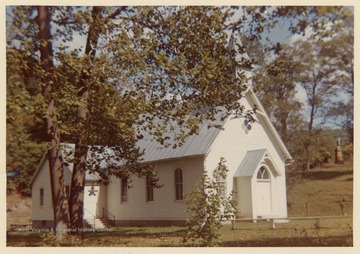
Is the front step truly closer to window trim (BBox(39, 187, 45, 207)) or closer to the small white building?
the small white building

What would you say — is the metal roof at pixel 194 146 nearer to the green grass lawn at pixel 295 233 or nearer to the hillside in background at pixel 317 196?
the green grass lawn at pixel 295 233

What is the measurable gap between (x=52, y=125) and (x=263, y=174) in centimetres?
1252

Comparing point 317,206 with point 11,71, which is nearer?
point 11,71

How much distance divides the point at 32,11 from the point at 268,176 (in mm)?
14573

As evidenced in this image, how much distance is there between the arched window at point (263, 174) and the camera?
21.7 m

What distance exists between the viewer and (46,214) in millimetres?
27156

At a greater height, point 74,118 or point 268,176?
point 74,118

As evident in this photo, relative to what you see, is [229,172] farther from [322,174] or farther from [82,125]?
[82,125]

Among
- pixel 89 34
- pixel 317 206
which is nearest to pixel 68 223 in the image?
pixel 89 34

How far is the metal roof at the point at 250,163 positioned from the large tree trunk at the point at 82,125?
29.6 feet

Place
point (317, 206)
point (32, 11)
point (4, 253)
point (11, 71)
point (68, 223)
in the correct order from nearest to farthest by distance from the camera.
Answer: point (4, 253), point (11, 71), point (32, 11), point (68, 223), point (317, 206)

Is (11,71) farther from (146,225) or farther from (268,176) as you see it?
(268,176)

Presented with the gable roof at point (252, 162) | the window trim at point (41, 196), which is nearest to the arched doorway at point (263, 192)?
the gable roof at point (252, 162)

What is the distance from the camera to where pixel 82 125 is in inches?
503
